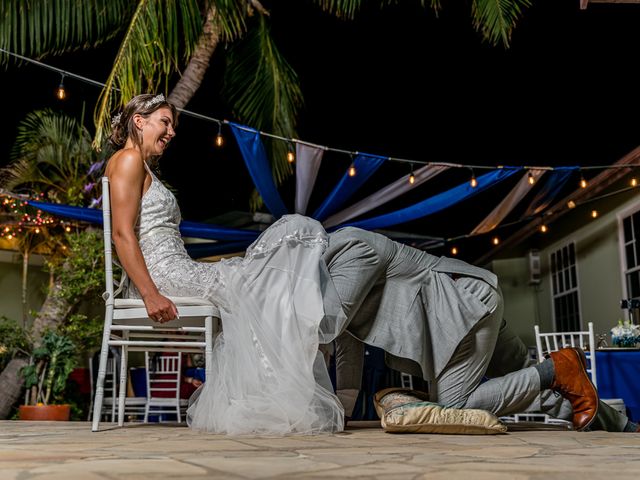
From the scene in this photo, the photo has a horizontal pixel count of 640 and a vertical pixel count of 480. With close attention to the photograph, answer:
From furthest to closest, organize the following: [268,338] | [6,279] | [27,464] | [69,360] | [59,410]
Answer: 1. [6,279]
2. [69,360]
3. [59,410]
4. [268,338]
5. [27,464]

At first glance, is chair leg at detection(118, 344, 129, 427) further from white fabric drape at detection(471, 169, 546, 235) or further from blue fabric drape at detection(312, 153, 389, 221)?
white fabric drape at detection(471, 169, 546, 235)

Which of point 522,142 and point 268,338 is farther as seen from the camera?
point 522,142

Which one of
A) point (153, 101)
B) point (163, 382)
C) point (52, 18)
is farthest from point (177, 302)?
point (52, 18)

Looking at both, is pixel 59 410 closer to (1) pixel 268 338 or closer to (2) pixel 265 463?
(1) pixel 268 338

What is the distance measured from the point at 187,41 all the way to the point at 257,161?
1.15 metres

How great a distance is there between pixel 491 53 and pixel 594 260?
2.67m

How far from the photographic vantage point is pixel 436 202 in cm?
641

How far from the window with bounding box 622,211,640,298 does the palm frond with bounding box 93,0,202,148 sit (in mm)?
4681

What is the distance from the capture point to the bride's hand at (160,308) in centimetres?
263

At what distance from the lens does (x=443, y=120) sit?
8594 millimetres

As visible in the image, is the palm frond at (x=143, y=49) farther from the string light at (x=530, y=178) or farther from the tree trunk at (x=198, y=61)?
the string light at (x=530, y=178)

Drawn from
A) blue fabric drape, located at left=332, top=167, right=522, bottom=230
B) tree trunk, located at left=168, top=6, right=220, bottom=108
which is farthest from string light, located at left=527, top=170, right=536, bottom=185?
tree trunk, located at left=168, top=6, right=220, bottom=108

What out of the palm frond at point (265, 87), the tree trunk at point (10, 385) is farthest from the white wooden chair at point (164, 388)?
the palm frond at point (265, 87)

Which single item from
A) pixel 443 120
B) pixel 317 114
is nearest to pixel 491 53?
pixel 443 120
